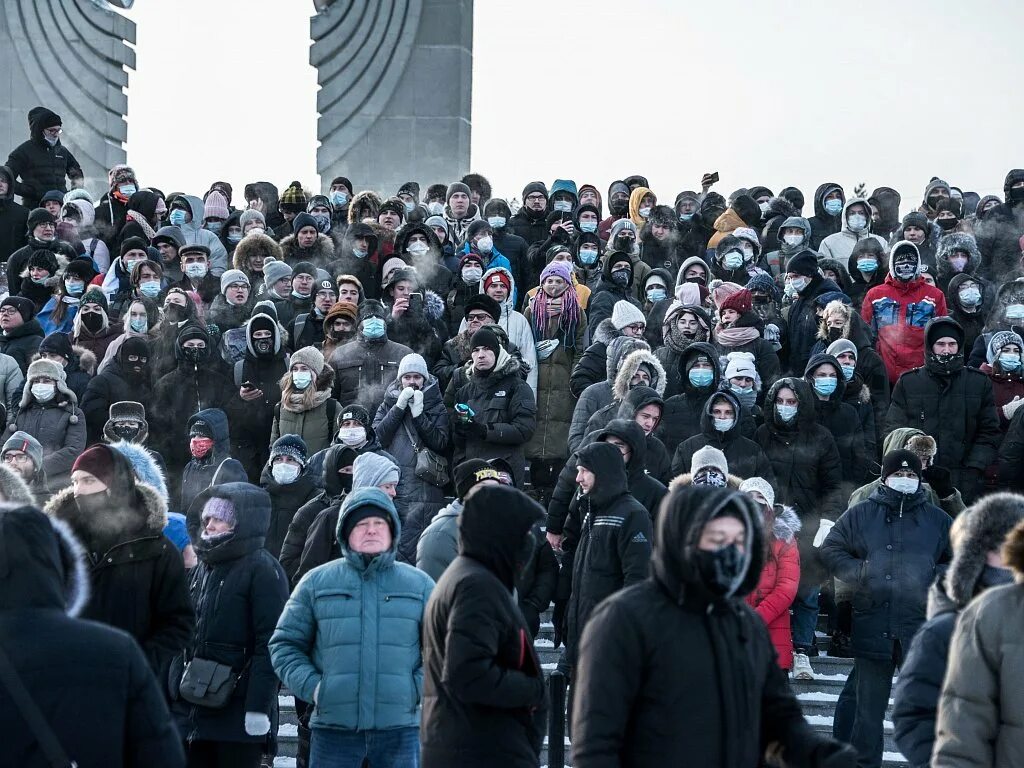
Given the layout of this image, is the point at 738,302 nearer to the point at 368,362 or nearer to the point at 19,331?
the point at 368,362

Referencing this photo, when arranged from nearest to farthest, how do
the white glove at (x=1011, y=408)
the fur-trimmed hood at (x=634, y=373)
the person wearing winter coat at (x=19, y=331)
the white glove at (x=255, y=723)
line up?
1. the white glove at (x=255, y=723)
2. the fur-trimmed hood at (x=634, y=373)
3. the white glove at (x=1011, y=408)
4. the person wearing winter coat at (x=19, y=331)

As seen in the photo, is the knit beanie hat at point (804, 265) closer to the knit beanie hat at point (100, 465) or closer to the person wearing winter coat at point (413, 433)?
the person wearing winter coat at point (413, 433)

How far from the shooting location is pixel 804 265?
42.9 feet

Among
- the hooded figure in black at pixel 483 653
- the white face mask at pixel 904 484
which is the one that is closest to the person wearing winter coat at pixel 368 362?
the white face mask at pixel 904 484

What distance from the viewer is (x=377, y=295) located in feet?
48.5

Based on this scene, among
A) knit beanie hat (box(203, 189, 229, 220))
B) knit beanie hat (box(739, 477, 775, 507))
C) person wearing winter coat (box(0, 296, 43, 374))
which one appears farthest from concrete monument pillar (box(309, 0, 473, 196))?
knit beanie hat (box(739, 477, 775, 507))

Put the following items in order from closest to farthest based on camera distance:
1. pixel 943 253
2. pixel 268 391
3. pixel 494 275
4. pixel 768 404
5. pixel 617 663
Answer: pixel 617 663 < pixel 768 404 < pixel 268 391 < pixel 494 275 < pixel 943 253

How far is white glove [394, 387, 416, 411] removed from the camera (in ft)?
36.2

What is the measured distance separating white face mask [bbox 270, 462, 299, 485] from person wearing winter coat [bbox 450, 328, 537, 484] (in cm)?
145

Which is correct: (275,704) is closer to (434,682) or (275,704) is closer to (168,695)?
(168,695)

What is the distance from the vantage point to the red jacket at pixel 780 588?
9023 mm

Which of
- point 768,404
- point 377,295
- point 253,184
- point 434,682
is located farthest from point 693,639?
point 253,184

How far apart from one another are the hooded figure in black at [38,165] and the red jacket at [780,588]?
1195 cm

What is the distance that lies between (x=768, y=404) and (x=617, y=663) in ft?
21.4
